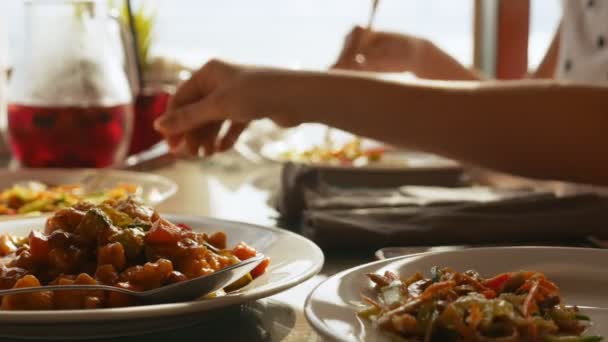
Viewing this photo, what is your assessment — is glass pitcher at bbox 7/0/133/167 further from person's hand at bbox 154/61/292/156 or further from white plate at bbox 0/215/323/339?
white plate at bbox 0/215/323/339

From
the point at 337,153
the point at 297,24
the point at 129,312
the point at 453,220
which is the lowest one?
the point at 297,24

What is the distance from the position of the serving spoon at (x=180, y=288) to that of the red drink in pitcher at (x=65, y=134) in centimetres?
107

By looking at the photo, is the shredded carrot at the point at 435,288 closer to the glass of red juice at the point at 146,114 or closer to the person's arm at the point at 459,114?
the person's arm at the point at 459,114

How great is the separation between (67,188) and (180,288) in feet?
2.82

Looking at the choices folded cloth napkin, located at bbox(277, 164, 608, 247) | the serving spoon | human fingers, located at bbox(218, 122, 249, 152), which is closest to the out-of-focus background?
human fingers, located at bbox(218, 122, 249, 152)

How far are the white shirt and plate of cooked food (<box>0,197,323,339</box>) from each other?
45.6 inches

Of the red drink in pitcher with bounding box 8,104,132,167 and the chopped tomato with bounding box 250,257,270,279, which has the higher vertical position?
the chopped tomato with bounding box 250,257,270,279

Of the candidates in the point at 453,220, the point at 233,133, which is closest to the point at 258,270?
the point at 453,220

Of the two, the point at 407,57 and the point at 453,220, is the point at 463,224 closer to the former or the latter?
the point at 453,220

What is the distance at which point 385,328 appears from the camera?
0.67 meters

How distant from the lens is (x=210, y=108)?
141 cm

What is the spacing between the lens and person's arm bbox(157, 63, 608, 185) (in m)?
1.34

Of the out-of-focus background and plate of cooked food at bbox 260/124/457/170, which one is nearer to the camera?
plate of cooked food at bbox 260/124/457/170

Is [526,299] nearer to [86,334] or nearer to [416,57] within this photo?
[86,334]
